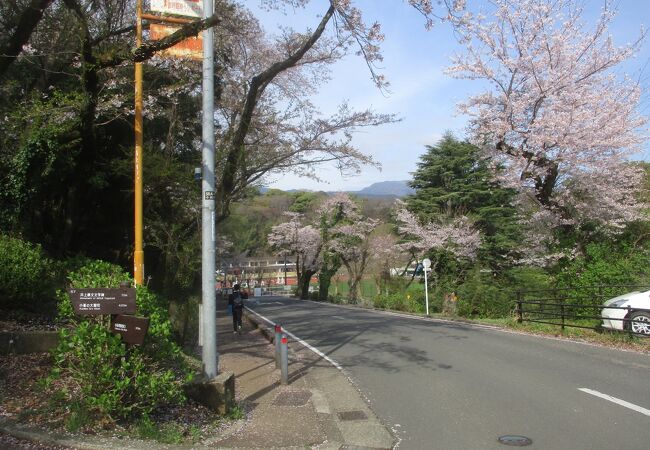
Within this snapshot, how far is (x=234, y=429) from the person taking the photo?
6516 millimetres

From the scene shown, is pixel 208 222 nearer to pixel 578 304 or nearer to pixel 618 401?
pixel 618 401

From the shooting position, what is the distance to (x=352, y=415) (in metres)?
7.52

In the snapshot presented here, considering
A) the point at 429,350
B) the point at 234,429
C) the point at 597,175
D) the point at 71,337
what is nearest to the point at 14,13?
the point at 71,337

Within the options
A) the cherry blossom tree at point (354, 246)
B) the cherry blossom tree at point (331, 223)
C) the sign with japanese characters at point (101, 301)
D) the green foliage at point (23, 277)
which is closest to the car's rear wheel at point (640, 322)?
the sign with japanese characters at point (101, 301)

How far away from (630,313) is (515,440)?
9365 millimetres

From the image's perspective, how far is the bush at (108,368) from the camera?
18.0 feet

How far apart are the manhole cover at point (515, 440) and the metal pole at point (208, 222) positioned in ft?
12.0

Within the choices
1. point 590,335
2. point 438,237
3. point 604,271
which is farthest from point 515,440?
point 438,237

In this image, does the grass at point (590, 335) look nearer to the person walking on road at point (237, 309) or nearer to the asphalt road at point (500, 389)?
the asphalt road at point (500, 389)

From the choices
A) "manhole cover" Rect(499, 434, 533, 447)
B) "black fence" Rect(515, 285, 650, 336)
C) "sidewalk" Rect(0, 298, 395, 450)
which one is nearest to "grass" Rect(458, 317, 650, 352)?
"black fence" Rect(515, 285, 650, 336)

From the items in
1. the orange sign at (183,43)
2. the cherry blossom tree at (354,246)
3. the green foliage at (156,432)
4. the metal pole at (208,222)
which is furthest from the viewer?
the cherry blossom tree at (354,246)

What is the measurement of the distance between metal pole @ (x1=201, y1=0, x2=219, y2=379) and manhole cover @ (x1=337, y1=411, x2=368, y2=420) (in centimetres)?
182

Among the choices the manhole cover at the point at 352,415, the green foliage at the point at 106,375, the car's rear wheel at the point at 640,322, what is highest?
the green foliage at the point at 106,375

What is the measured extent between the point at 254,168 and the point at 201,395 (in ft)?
28.9
